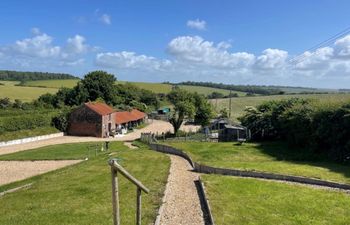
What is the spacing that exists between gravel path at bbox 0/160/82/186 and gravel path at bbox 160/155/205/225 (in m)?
11.3

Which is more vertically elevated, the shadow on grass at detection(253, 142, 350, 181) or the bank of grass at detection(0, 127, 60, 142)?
the shadow on grass at detection(253, 142, 350, 181)

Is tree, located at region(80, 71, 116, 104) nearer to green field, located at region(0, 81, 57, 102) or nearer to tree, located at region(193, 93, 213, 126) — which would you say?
green field, located at region(0, 81, 57, 102)

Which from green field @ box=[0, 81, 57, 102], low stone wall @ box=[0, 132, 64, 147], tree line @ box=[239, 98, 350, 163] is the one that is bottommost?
low stone wall @ box=[0, 132, 64, 147]

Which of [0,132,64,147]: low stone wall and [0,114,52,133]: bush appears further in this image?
[0,114,52,133]: bush

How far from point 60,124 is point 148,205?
5201 centimetres

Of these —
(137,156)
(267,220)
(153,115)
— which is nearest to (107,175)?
(137,156)

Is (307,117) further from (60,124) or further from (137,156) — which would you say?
(60,124)

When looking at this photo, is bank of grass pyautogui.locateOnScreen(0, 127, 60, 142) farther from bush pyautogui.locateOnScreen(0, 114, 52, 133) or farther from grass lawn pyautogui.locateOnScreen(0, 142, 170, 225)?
grass lawn pyautogui.locateOnScreen(0, 142, 170, 225)

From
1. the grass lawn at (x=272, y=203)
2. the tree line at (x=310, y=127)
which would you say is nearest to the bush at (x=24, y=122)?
the tree line at (x=310, y=127)

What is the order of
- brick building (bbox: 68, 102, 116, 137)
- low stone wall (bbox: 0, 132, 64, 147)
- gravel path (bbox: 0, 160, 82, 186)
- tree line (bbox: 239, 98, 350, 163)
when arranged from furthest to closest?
brick building (bbox: 68, 102, 116, 137) < low stone wall (bbox: 0, 132, 64, 147) < gravel path (bbox: 0, 160, 82, 186) < tree line (bbox: 239, 98, 350, 163)

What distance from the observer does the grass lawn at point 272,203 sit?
1332 cm

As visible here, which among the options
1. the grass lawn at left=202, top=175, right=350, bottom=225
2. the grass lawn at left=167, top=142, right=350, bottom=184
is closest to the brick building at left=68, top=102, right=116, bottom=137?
the grass lawn at left=167, top=142, right=350, bottom=184

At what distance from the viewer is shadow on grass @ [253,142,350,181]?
23250mm

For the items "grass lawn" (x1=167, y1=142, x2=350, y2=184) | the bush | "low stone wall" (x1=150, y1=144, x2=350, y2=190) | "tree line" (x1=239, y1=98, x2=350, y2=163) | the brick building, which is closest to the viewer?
"low stone wall" (x1=150, y1=144, x2=350, y2=190)
